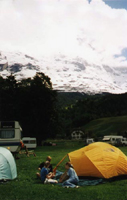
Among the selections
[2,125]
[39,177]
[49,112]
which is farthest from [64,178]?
[49,112]

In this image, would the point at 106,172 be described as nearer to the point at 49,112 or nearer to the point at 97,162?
the point at 97,162

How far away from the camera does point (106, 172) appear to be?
1486 centimetres

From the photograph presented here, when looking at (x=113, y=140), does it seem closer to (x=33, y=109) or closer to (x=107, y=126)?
(x=33, y=109)

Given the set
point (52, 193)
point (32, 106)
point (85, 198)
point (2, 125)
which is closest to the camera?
point (85, 198)

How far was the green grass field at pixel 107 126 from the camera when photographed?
479 feet

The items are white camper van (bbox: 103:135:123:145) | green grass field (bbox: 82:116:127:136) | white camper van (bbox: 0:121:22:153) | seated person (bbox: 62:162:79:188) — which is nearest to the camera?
seated person (bbox: 62:162:79:188)

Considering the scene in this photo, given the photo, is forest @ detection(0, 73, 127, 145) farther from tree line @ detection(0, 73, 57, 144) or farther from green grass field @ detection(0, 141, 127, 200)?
green grass field @ detection(0, 141, 127, 200)

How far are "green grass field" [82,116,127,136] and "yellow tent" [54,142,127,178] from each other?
128 metres

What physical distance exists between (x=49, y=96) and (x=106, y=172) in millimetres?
44194

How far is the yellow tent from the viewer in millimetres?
15031

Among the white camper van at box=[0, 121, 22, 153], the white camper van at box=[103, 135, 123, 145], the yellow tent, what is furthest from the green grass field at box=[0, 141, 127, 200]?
the white camper van at box=[103, 135, 123, 145]

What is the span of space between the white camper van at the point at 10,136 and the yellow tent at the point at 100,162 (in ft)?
41.2

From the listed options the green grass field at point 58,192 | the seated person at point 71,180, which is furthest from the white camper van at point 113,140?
the seated person at point 71,180

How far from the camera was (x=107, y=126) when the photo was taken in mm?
156125
